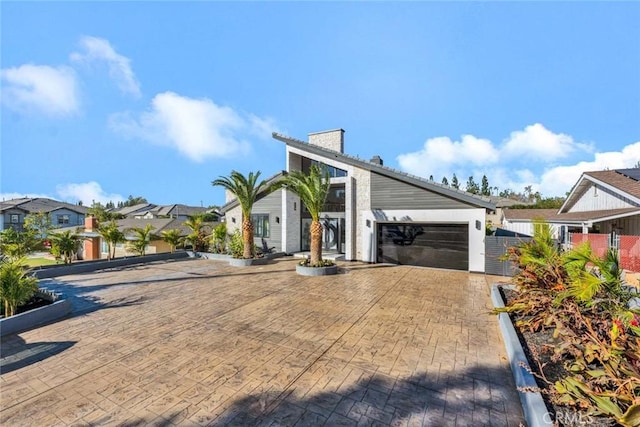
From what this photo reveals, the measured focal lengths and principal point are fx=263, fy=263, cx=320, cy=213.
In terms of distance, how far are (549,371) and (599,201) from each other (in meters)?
20.5

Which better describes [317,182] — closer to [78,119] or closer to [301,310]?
[301,310]

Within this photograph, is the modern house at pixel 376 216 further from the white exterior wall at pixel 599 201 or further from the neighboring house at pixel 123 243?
the white exterior wall at pixel 599 201

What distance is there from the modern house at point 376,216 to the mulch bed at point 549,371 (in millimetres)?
6524

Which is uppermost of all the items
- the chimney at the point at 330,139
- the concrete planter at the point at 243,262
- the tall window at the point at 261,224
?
the chimney at the point at 330,139

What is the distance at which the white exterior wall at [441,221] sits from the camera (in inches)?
457

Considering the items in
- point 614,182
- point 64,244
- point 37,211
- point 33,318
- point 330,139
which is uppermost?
point 330,139

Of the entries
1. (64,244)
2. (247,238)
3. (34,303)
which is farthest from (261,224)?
(34,303)

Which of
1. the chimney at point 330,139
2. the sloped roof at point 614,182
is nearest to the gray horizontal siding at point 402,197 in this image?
the chimney at point 330,139

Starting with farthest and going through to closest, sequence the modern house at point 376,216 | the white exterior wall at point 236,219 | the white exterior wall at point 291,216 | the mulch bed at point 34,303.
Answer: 1. the white exterior wall at point 236,219
2. the white exterior wall at point 291,216
3. the modern house at point 376,216
4. the mulch bed at point 34,303

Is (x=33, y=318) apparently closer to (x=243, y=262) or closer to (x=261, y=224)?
(x=243, y=262)

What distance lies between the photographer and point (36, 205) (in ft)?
159

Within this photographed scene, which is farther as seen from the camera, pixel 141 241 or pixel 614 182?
pixel 614 182

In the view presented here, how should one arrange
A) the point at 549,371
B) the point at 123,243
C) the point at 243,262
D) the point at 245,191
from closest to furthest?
the point at 549,371, the point at 243,262, the point at 245,191, the point at 123,243

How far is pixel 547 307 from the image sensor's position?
5.34 meters
